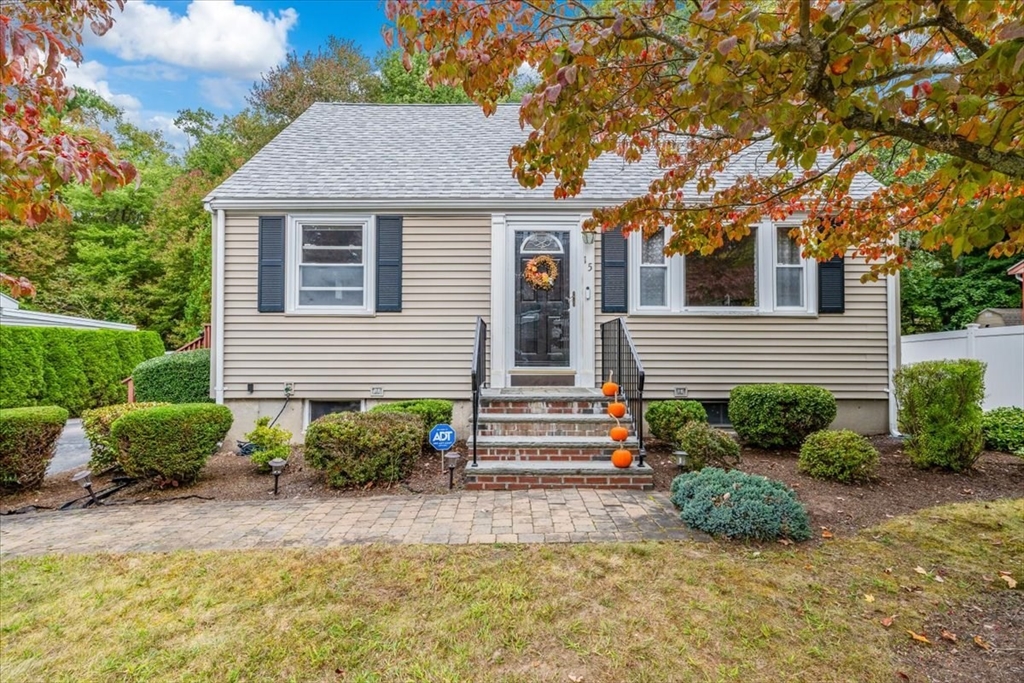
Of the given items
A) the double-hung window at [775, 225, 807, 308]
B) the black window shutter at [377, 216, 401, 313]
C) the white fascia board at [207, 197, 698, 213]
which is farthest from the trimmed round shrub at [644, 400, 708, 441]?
the black window shutter at [377, 216, 401, 313]

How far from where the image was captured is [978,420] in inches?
200

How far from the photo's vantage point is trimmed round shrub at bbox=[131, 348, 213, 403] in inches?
327

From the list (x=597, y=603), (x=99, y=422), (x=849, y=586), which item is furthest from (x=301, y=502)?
(x=849, y=586)

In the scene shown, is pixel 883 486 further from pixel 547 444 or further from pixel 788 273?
pixel 788 273

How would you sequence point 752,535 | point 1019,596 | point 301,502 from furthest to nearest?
point 301,502 < point 752,535 < point 1019,596

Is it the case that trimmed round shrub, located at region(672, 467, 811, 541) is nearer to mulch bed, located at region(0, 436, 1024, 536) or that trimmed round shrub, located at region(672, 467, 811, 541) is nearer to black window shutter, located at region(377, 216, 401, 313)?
mulch bed, located at region(0, 436, 1024, 536)

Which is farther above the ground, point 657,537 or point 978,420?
point 978,420

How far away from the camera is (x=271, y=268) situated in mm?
6945

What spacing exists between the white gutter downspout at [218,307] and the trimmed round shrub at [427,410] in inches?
94.1

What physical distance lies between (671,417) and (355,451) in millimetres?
3640

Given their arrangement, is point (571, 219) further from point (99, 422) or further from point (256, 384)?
point (99, 422)

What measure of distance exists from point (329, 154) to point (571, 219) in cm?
399

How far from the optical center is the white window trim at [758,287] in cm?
703

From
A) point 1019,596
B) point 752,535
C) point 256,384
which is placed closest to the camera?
point 1019,596
